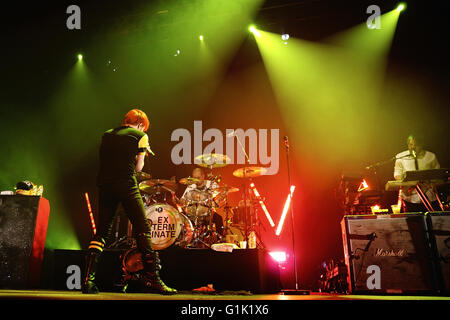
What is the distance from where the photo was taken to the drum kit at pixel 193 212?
5.33 metres

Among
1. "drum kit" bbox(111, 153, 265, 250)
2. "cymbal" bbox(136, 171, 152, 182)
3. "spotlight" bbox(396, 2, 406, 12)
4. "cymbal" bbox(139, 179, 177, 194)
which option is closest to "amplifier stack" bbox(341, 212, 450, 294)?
"drum kit" bbox(111, 153, 265, 250)

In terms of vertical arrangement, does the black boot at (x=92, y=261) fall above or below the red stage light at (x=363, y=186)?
below

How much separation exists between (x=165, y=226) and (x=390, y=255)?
3428mm

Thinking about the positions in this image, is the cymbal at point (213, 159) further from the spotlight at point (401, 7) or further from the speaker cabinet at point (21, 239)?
the spotlight at point (401, 7)

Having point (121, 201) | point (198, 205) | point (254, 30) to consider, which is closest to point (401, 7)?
point (254, 30)

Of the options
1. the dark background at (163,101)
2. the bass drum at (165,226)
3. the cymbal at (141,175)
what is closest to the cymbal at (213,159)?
the cymbal at (141,175)

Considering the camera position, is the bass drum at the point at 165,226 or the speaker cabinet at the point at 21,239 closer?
the speaker cabinet at the point at 21,239

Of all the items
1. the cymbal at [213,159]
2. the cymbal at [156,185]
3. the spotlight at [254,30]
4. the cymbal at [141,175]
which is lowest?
the cymbal at [156,185]

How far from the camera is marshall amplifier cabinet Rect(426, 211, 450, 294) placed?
3.77 metres

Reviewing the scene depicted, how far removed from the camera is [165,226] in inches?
209

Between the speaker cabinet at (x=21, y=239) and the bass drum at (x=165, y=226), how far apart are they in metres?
1.68

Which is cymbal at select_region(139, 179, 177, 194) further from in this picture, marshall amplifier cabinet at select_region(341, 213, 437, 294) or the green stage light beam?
the green stage light beam

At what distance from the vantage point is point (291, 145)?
8.12m

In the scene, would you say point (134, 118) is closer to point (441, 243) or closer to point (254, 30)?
point (441, 243)
